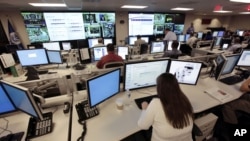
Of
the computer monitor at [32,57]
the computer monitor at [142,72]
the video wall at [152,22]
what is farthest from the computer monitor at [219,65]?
the video wall at [152,22]

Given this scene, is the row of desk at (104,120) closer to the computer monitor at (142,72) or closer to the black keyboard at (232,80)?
the computer monitor at (142,72)

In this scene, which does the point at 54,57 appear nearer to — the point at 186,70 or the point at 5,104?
the point at 5,104

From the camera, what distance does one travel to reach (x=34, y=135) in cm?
104

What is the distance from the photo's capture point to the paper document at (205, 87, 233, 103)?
1527 mm

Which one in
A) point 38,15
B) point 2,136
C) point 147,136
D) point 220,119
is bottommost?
point 220,119

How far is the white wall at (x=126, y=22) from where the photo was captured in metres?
5.25

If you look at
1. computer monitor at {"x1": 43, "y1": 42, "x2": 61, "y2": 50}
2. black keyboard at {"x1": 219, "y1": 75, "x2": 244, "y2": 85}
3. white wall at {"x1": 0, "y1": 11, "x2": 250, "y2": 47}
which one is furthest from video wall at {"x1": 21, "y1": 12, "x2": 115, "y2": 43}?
black keyboard at {"x1": 219, "y1": 75, "x2": 244, "y2": 85}

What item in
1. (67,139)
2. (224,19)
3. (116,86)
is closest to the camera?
(67,139)

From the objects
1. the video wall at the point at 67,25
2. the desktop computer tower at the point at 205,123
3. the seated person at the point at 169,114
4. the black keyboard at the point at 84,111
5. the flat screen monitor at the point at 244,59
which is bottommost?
the desktop computer tower at the point at 205,123

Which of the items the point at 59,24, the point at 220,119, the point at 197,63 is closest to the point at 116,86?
the point at 197,63

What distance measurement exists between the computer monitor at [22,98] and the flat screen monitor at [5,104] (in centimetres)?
3

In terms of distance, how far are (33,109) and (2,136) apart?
38 centimetres

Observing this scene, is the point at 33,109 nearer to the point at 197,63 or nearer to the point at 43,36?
the point at 197,63

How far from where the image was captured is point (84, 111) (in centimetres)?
128
